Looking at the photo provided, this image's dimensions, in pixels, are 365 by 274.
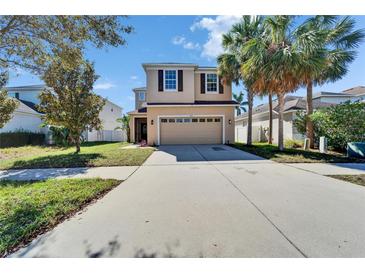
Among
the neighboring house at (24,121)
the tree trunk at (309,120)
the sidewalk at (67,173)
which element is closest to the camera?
the sidewalk at (67,173)

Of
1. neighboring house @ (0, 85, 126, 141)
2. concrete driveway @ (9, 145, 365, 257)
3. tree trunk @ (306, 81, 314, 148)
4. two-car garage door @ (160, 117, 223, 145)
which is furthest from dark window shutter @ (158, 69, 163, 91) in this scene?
concrete driveway @ (9, 145, 365, 257)

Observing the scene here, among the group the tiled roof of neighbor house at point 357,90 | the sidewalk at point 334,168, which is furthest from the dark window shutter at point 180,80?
the tiled roof of neighbor house at point 357,90

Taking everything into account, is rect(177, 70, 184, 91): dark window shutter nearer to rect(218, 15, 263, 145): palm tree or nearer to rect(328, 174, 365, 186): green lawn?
rect(218, 15, 263, 145): palm tree

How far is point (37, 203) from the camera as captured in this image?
4012 millimetres

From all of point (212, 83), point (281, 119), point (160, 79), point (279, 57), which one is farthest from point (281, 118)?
point (160, 79)

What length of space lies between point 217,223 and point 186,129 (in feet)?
43.0

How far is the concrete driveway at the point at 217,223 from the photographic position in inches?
99.5

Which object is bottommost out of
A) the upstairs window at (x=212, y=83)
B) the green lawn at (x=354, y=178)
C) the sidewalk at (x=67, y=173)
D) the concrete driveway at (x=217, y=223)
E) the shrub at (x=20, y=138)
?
the concrete driveway at (x=217, y=223)

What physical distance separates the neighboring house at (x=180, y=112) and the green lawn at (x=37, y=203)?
1048cm

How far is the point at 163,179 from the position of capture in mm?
5996

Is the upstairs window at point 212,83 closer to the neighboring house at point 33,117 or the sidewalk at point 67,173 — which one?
the neighboring house at point 33,117

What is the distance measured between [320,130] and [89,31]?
44.2 ft
